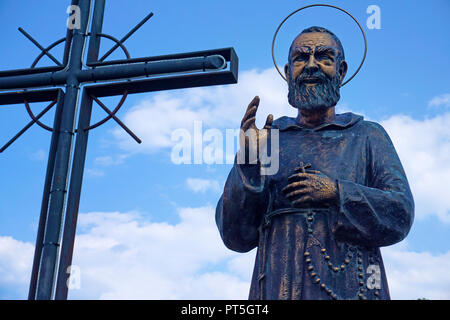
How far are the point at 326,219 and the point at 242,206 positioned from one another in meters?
0.63

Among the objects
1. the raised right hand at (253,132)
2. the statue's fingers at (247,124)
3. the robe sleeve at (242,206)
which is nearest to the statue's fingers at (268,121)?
the raised right hand at (253,132)

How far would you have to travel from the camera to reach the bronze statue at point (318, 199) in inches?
280

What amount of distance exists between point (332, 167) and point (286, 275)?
0.95 meters

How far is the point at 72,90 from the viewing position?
27.1 feet

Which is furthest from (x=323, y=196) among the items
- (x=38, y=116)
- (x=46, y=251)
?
(x=38, y=116)

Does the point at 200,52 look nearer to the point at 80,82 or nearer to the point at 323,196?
the point at 80,82

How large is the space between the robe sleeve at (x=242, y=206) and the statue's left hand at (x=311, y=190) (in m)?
0.28

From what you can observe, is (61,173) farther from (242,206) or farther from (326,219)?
(326,219)

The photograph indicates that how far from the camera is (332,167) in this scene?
7.55 meters

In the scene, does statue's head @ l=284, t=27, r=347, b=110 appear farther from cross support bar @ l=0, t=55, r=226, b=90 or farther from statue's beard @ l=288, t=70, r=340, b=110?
cross support bar @ l=0, t=55, r=226, b=90

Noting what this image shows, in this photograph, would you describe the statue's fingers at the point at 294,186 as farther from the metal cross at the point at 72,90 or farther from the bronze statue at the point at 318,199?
the metal cross at the point at 72,90
